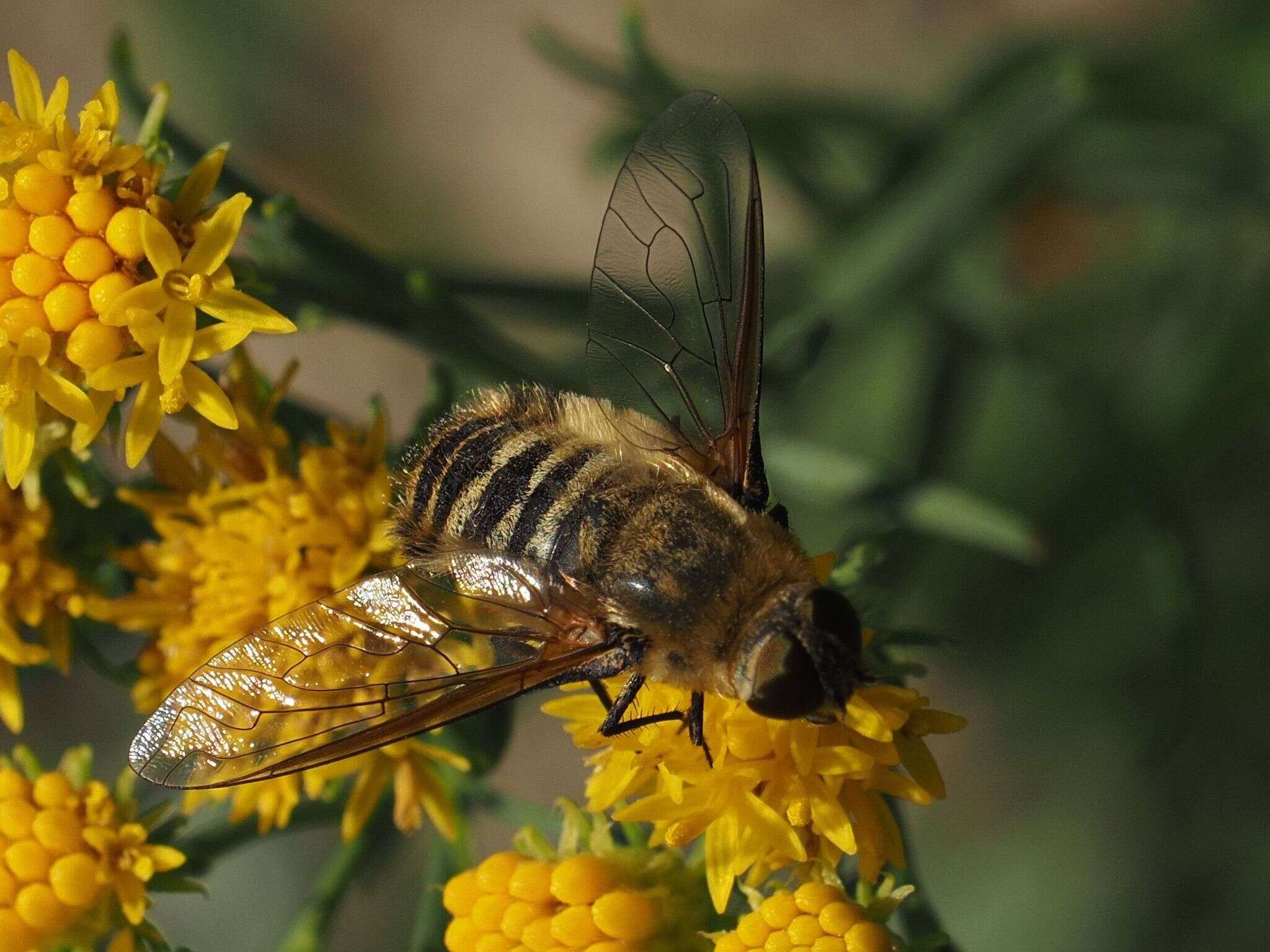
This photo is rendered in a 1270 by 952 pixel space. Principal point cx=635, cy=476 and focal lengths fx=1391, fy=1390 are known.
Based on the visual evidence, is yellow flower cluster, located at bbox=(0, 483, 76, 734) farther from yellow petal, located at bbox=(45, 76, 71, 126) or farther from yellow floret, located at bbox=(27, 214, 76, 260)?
yellow petal, located at bbox=(45, 76, 71, 126)

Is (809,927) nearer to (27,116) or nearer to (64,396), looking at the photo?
(64,396)

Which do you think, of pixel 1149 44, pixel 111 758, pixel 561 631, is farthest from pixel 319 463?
pixel 1149 44

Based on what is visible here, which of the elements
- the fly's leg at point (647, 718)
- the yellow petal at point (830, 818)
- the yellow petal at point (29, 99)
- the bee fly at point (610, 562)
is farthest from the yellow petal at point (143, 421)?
→ the yellow petal at point (830, 818)

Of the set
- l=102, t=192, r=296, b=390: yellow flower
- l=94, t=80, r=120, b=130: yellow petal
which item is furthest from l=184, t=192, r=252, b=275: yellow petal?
l=94, t=80, r=120, b=130: yellow petal

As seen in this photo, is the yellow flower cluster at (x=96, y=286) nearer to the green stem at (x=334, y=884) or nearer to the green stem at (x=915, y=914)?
the green stem at (x=334, y=884)

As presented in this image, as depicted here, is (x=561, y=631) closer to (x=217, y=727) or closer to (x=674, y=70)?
(x=217, y=727)

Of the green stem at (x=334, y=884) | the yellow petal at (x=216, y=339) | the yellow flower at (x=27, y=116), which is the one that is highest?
the yellow flower at (x=27, y=116)
